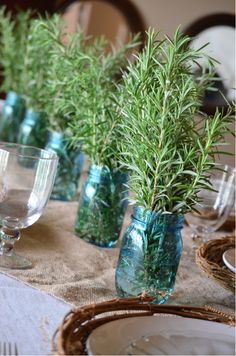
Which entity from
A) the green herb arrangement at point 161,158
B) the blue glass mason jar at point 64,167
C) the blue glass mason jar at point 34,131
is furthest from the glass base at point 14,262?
the blue glass mason jar at point 34,131

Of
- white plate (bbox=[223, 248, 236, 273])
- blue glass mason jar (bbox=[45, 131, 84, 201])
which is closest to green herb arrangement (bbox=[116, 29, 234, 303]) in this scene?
white plate (bbox=[223, 248, 236, 273])

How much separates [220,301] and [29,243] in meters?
0.27

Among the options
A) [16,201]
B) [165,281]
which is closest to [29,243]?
[16,201]

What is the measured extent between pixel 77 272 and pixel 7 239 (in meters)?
0.10

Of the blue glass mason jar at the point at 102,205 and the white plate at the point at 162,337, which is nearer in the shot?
the white plate at the point at 162,337

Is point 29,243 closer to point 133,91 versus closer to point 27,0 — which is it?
point 133,91

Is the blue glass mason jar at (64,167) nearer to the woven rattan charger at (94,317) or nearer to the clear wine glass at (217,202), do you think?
the clear wine glass at (217,202)

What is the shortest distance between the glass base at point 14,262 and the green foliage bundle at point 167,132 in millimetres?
162

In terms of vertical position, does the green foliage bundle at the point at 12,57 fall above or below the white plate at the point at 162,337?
above

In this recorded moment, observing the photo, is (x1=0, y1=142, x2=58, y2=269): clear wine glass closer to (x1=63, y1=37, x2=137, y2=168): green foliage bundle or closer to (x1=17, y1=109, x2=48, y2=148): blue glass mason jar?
(x1=63, y1=37, x2=137, y2=168): green foliage bundle

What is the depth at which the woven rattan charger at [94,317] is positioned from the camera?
18.8 inches

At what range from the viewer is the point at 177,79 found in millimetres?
692

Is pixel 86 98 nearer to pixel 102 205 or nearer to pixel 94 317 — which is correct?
pixel 102 205

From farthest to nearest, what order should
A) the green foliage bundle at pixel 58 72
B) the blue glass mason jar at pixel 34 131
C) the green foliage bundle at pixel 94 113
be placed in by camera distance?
1. the blue glass mason jar at pixel 34 131
2. the green foliage bundle at pixel 58 72
3. the green foliage bundle at pixel 94 113
